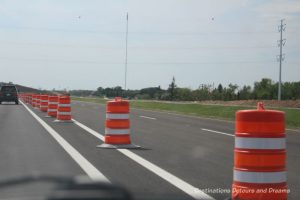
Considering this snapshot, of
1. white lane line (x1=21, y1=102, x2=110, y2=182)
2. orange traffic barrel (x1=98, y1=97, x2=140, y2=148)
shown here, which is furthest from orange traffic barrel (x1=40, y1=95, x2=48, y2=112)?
orange traffic barrel (x1=98, y1=97, x2=140, y2=148)

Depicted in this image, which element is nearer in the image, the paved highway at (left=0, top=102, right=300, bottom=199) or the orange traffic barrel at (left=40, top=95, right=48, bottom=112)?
the paved highway at (left=0, top=102, right=300, bottom=199)

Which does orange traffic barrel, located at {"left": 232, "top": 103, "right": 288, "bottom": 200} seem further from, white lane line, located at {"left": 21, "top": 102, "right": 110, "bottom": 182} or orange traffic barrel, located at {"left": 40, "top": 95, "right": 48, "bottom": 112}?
orange traffic barrel, located at {"left": 40, "top": 95, "right": 48, "bottom": 112}

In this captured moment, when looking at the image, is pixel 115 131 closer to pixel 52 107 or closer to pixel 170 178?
pixel 170 178

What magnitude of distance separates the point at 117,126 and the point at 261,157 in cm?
744

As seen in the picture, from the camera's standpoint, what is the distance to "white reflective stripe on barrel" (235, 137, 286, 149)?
286 inches

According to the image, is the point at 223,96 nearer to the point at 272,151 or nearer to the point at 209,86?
the point at 209,86

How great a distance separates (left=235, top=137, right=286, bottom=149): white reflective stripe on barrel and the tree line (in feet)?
246

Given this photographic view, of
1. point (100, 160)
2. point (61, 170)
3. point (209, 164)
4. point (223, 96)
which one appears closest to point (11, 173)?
point (61, 170)

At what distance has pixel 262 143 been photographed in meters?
7.27

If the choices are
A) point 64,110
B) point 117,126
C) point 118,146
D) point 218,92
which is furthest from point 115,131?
point 218,92

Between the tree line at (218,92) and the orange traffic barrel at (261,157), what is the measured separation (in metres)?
74.9

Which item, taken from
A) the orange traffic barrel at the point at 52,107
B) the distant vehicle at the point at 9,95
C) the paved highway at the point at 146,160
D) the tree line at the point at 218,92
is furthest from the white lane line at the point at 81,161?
the tree line at the point at 218,92

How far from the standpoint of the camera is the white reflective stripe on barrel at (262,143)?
7.27m

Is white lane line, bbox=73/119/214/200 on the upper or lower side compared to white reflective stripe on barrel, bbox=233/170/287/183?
lower
